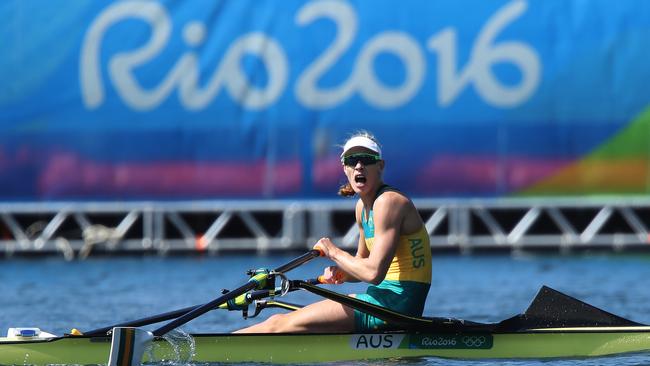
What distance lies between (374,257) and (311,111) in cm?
1240

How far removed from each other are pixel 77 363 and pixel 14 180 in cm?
1259

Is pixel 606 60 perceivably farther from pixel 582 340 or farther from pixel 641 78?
pixel 582 340

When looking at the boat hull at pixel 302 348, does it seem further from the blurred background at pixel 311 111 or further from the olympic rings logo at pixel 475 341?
the blurred background at pixel 311 111

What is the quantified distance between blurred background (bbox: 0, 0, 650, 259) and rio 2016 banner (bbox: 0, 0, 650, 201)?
2 cm

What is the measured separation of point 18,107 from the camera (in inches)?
889

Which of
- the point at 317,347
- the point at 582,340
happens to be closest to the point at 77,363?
the point at 317,347

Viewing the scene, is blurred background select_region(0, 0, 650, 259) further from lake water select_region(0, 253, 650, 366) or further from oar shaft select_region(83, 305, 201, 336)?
oar shaft select_region(83, 305, 201, 336)

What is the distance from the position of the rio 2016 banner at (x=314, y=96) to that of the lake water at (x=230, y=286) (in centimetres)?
136

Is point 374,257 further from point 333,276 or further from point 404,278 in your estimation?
point 333,276

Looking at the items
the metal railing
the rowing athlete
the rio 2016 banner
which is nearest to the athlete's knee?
the rowing athlete

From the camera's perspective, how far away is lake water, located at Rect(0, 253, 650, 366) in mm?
14281

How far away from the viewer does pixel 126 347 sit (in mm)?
10078

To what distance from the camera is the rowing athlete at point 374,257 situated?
33.3 ft

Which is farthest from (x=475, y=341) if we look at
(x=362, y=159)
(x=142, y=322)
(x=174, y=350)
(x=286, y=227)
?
(x=286, y=227)
